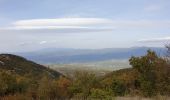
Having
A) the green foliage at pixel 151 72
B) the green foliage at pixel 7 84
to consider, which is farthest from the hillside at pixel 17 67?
the green foliage at pixel 151 72

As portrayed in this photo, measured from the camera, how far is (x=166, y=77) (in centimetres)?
2594

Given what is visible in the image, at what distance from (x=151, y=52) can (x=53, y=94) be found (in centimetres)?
865

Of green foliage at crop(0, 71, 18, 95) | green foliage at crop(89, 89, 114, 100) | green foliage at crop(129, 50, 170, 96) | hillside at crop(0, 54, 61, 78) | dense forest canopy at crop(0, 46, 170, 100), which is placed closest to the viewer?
green foliage at crop(89, 89, 114, 100)

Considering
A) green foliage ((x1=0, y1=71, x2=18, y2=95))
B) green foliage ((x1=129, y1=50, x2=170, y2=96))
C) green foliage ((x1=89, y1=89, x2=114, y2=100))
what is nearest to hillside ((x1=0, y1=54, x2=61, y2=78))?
green foliage ((x1=0, y1=71, x2=18, y2=95))

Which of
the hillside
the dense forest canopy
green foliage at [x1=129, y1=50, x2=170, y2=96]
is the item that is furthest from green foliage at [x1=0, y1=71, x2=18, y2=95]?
the hillside

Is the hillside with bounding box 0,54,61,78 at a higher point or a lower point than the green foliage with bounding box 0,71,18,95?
lower

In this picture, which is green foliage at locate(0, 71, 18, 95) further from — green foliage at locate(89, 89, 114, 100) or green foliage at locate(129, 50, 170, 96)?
green foliage at locate(89, 89, 114, 100)

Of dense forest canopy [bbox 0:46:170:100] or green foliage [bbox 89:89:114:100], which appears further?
dense forest canopy [bbox 0:46:170:100]

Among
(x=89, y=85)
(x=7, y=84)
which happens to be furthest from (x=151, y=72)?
(x=7, y=84)

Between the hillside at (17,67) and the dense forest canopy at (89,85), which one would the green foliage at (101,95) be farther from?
the hillside at (17,67)

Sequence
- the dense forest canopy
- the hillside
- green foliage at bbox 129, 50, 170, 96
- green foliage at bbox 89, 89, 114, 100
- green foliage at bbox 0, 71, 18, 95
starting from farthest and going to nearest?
1. the hillside
2. green foliage at bbox 0, 71, 18, 95
3. green foliage at bbox 129, 50, 170, 96
4. the dense forest canopy
5. green foliage at bbox 89, 89, 114, 100

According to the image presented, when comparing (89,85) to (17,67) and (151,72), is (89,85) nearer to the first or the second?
(151,72)

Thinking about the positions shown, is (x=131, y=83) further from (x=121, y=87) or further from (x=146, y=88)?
(x=146, y=88)

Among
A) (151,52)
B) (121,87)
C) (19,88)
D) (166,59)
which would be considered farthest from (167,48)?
(19,88)
